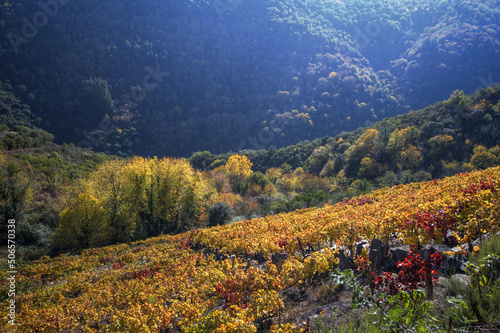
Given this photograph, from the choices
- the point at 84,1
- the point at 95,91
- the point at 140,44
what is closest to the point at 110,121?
the point at 95,91

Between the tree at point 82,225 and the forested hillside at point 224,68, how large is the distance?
83161 mm

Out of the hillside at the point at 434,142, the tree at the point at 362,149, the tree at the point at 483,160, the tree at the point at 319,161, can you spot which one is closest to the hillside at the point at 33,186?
the hillside at the point at 434,142

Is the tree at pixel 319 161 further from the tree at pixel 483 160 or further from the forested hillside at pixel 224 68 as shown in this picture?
the forested hillside at pixel 224 68

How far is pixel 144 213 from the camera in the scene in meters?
28.1

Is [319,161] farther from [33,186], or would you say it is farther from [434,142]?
[33,186]

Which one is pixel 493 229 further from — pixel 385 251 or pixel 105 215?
pixel 105 215

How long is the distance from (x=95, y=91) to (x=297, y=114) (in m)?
91.9

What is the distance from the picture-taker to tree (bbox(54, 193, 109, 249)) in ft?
71.6

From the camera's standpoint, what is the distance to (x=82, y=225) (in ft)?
73.4

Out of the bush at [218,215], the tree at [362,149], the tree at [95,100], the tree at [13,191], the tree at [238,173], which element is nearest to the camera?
the tree at [13,191]

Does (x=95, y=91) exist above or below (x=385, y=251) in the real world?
above

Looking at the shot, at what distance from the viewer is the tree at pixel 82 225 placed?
21.8 m

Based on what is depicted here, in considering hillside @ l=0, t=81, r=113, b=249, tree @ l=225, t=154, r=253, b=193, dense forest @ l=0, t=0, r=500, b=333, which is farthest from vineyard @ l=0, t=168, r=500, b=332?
tree @ l=225, t=154, r=253, b=193

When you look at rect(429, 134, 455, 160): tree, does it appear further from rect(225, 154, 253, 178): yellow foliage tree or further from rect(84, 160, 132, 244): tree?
rect(84, 160, 132, 244): tree
